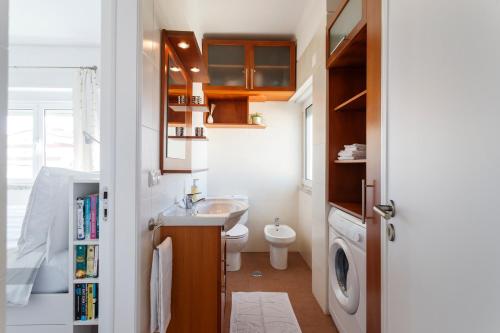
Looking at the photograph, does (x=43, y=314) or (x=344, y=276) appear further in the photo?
(x=344, y=276)

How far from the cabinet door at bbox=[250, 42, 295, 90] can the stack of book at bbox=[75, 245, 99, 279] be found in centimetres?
252

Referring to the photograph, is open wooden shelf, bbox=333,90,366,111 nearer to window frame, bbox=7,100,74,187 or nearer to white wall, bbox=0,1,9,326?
white wall, bbox=0,1,9,326

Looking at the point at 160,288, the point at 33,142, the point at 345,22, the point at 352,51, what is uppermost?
the point at 345,22

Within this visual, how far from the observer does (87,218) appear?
150 cm

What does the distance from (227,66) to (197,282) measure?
259cm

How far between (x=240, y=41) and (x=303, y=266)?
2.87m

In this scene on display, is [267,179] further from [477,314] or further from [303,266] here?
[477,314]

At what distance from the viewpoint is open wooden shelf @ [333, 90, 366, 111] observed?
5.70ft

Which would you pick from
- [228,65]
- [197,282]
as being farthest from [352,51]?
[228,65]

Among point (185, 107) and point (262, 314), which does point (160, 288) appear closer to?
point (262, 314)

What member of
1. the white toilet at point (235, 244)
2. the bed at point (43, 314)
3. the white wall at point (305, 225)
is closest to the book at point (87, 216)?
the bed at point (43, 314)

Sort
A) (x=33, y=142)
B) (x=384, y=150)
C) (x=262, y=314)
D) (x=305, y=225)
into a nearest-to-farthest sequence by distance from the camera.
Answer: (x=384, y=150) < (x=262, y=314) < (x=33, y=142) < (x=305, y=225)

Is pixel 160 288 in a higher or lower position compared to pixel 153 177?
lower

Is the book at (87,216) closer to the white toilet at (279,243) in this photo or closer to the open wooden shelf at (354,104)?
the open wooden shelf at (354,104)
